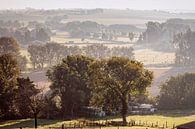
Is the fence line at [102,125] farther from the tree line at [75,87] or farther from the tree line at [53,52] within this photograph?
the tree line at [53,52]

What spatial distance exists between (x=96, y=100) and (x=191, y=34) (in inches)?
4695

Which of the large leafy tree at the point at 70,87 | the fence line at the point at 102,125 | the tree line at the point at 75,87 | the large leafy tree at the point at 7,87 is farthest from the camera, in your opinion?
the large leafy tree at the point at 70,87

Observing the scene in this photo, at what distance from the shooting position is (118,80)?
67000 millimetres

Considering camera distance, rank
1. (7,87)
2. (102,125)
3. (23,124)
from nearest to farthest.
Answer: (102,125), (23,124), (7,87)

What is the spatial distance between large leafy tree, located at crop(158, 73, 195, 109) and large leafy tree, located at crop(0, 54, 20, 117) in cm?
3386

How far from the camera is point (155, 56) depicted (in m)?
196

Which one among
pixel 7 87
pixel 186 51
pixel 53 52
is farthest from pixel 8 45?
pixel 7 87

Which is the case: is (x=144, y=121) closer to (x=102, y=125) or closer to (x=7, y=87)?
(x=102, y=125)

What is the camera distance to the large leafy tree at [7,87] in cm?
7456

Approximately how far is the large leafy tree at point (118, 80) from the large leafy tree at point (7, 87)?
16.8m

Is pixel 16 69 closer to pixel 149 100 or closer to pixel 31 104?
pixel 31 104

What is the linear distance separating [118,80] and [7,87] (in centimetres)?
2142

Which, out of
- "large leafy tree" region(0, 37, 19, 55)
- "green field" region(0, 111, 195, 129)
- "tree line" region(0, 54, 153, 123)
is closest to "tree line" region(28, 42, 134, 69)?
"large leafy tree" region(0, 37, 19, 55)

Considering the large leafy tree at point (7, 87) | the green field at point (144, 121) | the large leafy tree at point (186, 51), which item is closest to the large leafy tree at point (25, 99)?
the large leafy tree at point (7, 87)
